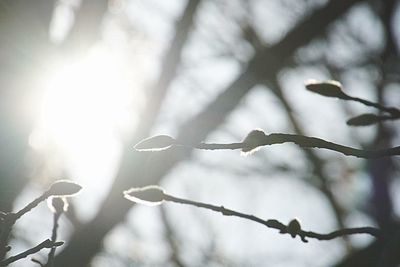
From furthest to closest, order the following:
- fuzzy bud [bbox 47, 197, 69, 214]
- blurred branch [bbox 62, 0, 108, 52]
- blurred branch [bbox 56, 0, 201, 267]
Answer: blurred branch [bbox 56, 0, 201, 267]
blurred branch [bbox 62, 0, 108, 52]
fuzzy bud [bbox 47, 197, 69, 214]

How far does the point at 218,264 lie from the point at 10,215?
15.7ft

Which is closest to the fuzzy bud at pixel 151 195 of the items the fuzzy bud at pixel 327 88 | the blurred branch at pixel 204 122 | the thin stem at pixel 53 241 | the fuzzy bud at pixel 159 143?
the fuzzy bud at pixel 159 143

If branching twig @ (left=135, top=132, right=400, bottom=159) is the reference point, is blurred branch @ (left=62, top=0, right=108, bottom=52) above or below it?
above

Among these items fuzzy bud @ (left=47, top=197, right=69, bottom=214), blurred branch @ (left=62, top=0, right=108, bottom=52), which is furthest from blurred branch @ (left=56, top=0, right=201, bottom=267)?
fuzzy bud @ (left=47, top=197, right=69, bottom=214)

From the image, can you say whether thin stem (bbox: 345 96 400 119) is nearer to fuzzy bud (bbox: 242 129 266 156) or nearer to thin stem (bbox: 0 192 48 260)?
fuzzy bud (bbox: 242 129 266 156)

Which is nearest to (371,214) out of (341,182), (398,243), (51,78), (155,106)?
(341,182)

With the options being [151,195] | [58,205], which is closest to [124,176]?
[58,205]

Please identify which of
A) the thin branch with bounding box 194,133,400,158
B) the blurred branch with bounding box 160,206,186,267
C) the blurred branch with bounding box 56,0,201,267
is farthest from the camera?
the blurred branch with bounding box 160,206,186,267

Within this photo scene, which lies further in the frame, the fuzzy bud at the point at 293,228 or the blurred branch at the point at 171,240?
the blurred branch at the point at 171,240

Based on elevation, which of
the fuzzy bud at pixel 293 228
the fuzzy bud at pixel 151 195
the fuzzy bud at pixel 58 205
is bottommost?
the fuzzy bud at pixel 58 205

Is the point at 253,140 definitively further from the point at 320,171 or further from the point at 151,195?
the point at 320,171

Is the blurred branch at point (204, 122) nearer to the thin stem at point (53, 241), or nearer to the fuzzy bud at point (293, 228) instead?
the thin stem at point (53, 241)

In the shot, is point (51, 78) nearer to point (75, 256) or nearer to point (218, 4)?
point (75, 256)

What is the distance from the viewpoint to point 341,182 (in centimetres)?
536
